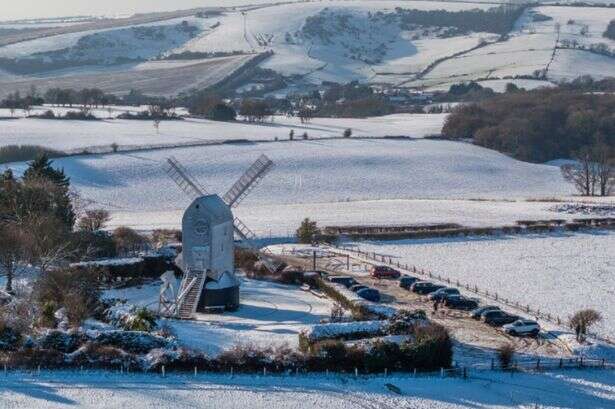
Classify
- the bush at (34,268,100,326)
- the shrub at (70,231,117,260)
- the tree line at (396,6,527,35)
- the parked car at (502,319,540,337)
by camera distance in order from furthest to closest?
the tree line at (396,6,527,35) → the shrub at (70,231,117,260) → the parked car at (502,319,540,337) → the bush at (34,268,100,326)

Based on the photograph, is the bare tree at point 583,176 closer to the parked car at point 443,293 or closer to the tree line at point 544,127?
the tree line at point 544,127

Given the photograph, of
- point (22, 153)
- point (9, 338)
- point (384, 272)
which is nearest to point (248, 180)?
point (384, 272)

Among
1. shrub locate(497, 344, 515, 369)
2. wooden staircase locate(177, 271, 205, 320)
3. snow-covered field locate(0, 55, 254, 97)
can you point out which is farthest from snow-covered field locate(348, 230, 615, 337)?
snow-covered field locate(0, 55, 254, 97)

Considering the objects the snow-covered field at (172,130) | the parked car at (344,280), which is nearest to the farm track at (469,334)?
the parked car at (344,280)

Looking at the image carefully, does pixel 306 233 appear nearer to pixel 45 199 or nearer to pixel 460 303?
pixel 45 199

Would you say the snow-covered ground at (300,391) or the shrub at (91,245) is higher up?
the shrub at (91,245)

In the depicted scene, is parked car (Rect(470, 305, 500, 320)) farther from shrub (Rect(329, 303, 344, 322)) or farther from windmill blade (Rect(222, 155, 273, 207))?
windmill blade (Rect(222, 155, 273, 207))
